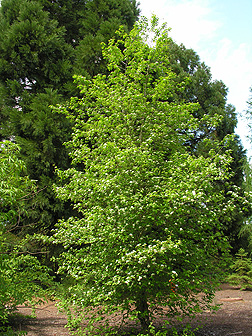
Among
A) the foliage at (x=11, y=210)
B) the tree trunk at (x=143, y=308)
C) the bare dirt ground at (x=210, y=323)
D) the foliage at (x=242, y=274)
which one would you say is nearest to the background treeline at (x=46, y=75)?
the bare dirt ground at (x=210, y=323)

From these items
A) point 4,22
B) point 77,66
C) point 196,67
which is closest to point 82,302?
point 77,66

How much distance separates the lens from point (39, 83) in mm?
9312

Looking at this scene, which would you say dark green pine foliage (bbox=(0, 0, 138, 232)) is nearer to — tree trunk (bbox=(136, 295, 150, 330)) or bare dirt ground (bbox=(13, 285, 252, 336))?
bare dirt ground (bbox=(13, 285, 252, 336))

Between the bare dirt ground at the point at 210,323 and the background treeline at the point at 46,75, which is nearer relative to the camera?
the bare dirt ground at the point at 210,323

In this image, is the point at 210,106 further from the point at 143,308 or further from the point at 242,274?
the point at 143,308

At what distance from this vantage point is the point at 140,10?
1155 cm

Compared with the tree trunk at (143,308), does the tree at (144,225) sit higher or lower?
higher

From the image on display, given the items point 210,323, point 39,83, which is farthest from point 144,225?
point 39,83

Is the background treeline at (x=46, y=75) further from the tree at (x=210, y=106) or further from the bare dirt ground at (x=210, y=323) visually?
the tree at (x=210, y=106)

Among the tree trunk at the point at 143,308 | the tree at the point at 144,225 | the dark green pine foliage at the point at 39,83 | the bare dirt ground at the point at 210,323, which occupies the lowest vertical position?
the bare dirt ground at the point at 210,323

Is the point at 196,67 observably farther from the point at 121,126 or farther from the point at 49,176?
the point at 121,126

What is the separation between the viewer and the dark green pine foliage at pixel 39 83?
26.5ft

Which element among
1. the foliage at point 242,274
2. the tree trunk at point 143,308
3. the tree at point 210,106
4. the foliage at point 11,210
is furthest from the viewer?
the tree at point 210,106

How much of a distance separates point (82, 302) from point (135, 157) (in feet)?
7.63
